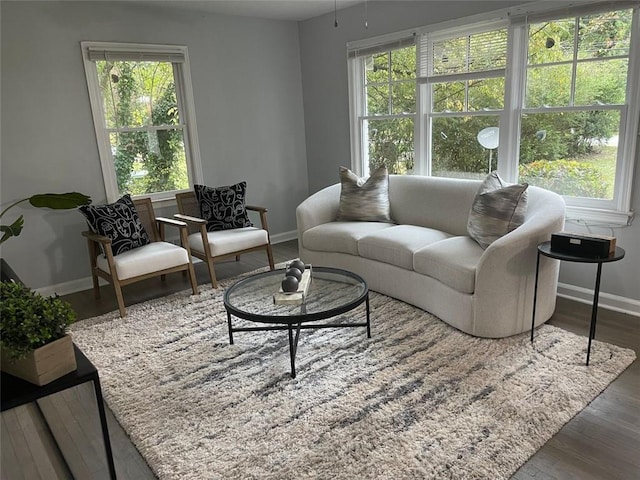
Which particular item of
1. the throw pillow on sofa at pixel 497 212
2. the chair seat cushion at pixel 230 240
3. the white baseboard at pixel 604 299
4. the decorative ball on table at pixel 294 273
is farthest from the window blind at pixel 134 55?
the white baseboard at pixel 604 299

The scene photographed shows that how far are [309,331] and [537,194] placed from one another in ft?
5.85

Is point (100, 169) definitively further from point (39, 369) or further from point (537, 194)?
point (537, 194)

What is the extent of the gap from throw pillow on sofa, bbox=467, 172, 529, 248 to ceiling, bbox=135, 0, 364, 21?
2.44 metres

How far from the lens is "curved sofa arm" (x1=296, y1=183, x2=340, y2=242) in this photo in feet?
13.6

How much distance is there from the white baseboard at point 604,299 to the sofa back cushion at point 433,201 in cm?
85

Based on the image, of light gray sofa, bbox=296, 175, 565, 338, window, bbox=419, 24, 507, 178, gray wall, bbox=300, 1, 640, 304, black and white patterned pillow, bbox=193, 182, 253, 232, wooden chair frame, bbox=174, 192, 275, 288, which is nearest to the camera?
light gray sofa, bbox=296, 175, 565, 338

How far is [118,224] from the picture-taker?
12.4 feet

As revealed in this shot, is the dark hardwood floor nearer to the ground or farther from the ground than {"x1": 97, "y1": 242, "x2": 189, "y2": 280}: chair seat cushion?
nearer to the ground

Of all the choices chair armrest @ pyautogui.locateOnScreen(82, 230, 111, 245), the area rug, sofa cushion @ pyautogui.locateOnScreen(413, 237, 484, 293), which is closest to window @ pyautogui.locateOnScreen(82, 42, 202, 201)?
chair armrest @ pyautogui.locateOnScreen(82, 230, 111, 245)

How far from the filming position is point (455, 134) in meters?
4.11

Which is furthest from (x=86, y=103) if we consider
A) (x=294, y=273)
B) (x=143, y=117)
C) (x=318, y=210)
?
(x=294, y=273)

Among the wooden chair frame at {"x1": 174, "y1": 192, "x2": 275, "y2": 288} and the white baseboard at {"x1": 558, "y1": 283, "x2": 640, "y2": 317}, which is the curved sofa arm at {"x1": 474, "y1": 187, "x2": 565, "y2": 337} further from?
the wooden chair frame at {"x1": 174, "y1": 192, "x2": 275, "y2": 288}

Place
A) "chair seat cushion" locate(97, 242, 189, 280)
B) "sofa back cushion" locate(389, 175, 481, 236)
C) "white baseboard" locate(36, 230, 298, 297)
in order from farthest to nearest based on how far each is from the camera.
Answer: "white baseboard" locate(36, 230, 298, 297) → "sofa back cushion" locate(389, 175, 481, 236) → "chair seat cushion" locate(97, 242, 189, 280)

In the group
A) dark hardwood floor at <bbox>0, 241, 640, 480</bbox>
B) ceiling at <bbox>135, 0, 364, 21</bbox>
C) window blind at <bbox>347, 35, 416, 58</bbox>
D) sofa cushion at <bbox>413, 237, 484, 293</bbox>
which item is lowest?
dark hardwood floor at <bbox>0, 241, 640, 480</bbox>
